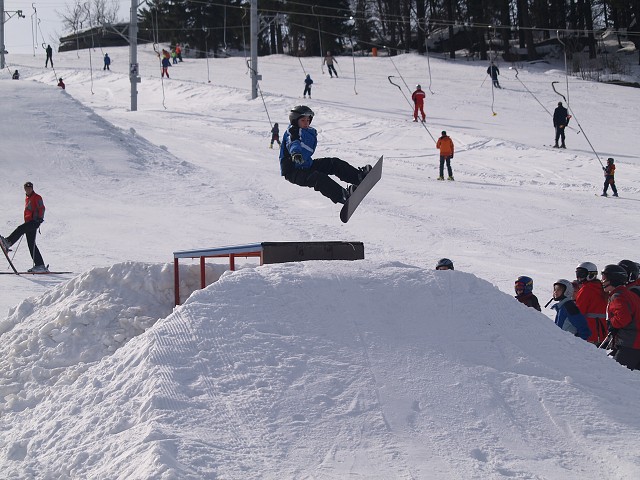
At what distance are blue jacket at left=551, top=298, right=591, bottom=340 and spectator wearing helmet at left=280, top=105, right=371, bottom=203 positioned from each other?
2.58 metres

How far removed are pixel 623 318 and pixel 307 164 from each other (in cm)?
364

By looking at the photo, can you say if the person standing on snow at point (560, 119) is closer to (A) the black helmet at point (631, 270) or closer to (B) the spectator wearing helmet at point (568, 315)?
(A) the black helmet at point (631, 270)

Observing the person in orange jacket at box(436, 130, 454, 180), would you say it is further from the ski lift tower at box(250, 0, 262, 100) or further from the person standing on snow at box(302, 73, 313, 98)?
the person standing on snow at box(302, 73, 313, 98)

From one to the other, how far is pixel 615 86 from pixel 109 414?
3688 cm

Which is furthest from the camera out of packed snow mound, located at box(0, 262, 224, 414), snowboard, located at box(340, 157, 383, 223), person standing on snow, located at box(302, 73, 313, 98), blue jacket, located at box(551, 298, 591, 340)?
person standing on snow, located at box(302, 73, 313, 98)

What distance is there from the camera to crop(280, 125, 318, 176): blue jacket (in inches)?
359

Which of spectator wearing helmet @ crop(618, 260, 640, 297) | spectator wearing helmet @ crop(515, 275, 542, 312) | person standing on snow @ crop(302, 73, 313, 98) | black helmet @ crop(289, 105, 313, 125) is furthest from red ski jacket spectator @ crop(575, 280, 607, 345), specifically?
person standing on snow @ crop(302, 73, 313, 98)

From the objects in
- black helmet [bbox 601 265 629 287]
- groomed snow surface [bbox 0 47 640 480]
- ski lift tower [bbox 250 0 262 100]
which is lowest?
groomed snow surface [bbox 0 47 640 480]

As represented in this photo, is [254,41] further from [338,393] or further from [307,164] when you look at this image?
[338,393]

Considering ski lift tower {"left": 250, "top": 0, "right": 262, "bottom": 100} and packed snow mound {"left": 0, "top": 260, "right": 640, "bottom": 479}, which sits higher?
ski lift tower {"left": 250, "top": 0, "right": 262, "bottom": 100}

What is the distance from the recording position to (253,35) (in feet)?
115

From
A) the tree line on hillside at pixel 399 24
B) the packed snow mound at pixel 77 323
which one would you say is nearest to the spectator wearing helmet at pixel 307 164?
the packed snow mound at pixel 77 323

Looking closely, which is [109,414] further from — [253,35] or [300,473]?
[253,35]

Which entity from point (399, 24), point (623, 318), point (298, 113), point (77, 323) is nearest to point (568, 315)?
point (623, 318)
